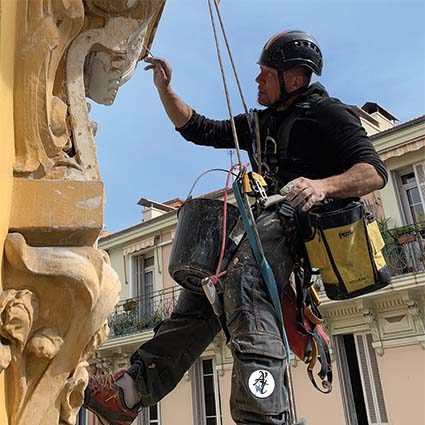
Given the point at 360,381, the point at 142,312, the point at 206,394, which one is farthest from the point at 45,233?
the point at 142,312

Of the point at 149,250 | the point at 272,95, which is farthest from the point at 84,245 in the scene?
the point at 149,250

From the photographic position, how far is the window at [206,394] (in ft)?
46.8

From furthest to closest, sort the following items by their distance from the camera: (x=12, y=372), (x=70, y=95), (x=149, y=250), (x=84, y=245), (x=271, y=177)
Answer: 1. (x=149, y=250)
2. (x=271, y=177)
3. (x=70, y=95)
4. (x=84, y=245)
5. (x=12, y=372)

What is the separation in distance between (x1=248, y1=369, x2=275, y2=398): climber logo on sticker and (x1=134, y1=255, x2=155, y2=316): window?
49.0 feet

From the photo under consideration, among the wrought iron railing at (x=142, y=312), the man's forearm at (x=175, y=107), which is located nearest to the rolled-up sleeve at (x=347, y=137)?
the man's forearm at (x=175, y=107)

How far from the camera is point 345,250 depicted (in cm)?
219

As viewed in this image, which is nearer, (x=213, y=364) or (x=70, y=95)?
(x=70, y=95)

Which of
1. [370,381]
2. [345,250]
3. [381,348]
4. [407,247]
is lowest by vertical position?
[345,250]

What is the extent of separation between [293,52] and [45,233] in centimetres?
148

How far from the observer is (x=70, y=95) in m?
1.73

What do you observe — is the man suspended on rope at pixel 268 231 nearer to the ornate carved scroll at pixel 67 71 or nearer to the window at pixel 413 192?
the ornate carved scroll at pixel 67 71

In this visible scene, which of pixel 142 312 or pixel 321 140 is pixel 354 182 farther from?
pixel 142 312

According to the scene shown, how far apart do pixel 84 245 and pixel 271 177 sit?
1.07 m

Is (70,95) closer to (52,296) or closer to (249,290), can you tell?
(52,296)
